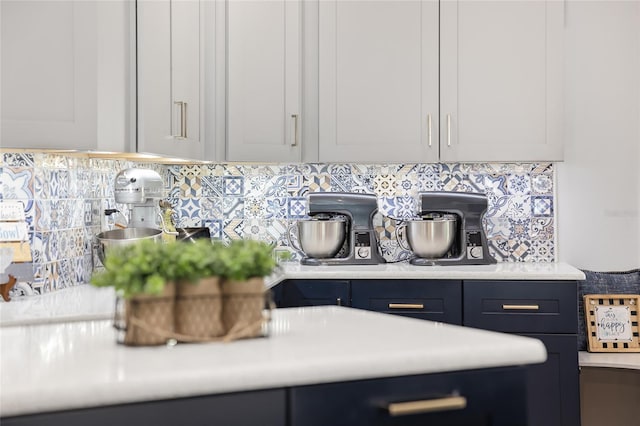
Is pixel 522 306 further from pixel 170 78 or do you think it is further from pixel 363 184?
pixel 170 78

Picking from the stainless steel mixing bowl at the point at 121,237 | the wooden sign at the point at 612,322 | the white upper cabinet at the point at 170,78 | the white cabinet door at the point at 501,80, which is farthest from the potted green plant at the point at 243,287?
the wooden sign at the point at 612,322

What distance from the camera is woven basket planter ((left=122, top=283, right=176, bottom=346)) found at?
148cm

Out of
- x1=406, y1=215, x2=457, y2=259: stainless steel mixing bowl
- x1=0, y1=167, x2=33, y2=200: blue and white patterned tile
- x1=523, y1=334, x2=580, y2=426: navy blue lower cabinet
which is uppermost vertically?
x1=0, y1=167, x2=33, y2=200: blue and white patterned tile

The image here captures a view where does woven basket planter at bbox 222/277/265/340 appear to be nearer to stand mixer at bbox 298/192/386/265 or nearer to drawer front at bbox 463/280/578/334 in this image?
drawer front at bbox 463/280/578/334

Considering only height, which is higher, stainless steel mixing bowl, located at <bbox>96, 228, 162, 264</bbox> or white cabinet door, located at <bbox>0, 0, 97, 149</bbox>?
white cabinet door, located at <bbox>0, 0, 97, 149</bbox>

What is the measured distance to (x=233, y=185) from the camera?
4.12m

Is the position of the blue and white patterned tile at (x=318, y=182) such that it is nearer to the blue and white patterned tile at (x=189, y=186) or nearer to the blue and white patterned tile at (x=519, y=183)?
the blue and white patterned tile at (x=189, y=186)

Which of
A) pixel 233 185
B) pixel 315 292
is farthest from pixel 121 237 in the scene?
pixel 233 185

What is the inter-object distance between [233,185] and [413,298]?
1.16 m

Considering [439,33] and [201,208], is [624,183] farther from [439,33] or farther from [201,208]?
[201,208]

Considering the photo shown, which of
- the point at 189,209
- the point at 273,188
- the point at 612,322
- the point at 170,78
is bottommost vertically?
the point at 612,322

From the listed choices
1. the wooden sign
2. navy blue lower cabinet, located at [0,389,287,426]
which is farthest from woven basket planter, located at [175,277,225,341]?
the wooden sign

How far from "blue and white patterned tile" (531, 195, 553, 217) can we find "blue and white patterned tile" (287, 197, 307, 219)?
1.10 m

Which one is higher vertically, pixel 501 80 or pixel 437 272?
pixel 501 80
